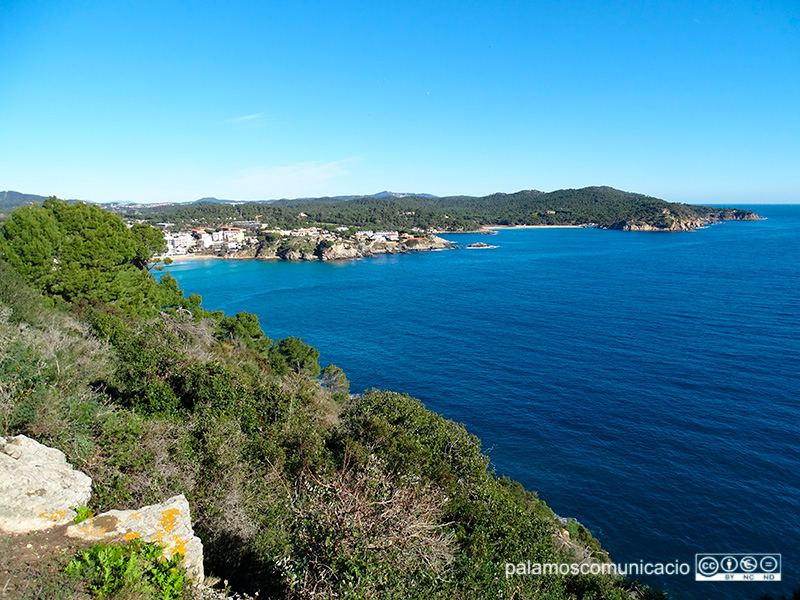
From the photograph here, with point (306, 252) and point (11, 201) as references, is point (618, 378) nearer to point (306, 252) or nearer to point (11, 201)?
point (306, 252)

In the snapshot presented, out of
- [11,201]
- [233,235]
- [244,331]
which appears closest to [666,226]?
[233,235]

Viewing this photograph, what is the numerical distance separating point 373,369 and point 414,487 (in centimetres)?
Answer: 2984

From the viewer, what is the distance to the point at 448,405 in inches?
1188

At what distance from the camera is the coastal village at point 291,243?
114 metres

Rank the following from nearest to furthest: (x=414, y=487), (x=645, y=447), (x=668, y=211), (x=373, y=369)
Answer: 1. (x=414, y=487)
2. (x=645, y=447)
3. (x=373, y=369)
4. (x=668, y=211)

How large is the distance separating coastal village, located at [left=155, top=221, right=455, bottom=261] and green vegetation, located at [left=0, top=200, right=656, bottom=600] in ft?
318

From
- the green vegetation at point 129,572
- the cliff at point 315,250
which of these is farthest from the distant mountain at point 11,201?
the cliff at point 315,250

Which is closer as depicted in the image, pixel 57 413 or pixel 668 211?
pixel 57 413

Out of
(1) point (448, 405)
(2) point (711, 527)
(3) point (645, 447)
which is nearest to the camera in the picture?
(2) point (711, 527)

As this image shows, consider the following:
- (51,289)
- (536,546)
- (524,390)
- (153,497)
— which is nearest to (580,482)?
(524,390)

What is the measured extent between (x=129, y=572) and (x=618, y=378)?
3402 cm

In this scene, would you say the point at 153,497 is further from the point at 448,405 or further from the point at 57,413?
the point at 448,405

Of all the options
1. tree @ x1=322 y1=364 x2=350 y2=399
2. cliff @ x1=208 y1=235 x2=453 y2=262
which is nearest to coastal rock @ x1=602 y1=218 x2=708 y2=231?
cliff @ x1=208 y1=235 x2=453 y2=262

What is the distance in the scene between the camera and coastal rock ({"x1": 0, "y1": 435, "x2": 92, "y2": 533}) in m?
5.55
